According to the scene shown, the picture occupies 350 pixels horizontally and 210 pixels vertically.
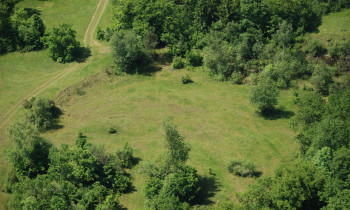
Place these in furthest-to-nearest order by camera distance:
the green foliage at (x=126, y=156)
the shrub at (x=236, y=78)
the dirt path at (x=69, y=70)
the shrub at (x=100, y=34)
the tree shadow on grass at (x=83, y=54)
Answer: the shrub at (x=100, y=34), the tree shadow on grass at (x=83, y=54), the shrub at (x=236, y=78), the dirt path at (x=69, y=70), the green foliage at (x=126, y=156)

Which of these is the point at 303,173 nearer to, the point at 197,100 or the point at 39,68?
the point at 197,100

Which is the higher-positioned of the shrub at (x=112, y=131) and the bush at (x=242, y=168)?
the shrub at (x=112, y=131)

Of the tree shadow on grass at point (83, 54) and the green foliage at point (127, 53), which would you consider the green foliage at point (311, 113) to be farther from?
the tree shadow on grass at point (83, 54)

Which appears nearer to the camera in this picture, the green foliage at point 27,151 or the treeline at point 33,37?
the green foliage at point 27,151

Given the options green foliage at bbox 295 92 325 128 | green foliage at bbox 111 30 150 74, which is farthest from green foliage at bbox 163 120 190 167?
green foliage at bbox 111 30 150 74

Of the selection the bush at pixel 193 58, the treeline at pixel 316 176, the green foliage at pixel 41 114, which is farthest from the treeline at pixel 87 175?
the bush at pixel 193 58

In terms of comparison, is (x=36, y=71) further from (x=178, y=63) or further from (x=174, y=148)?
(x=174, y=148)

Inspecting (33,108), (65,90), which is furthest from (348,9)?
(33,108)
